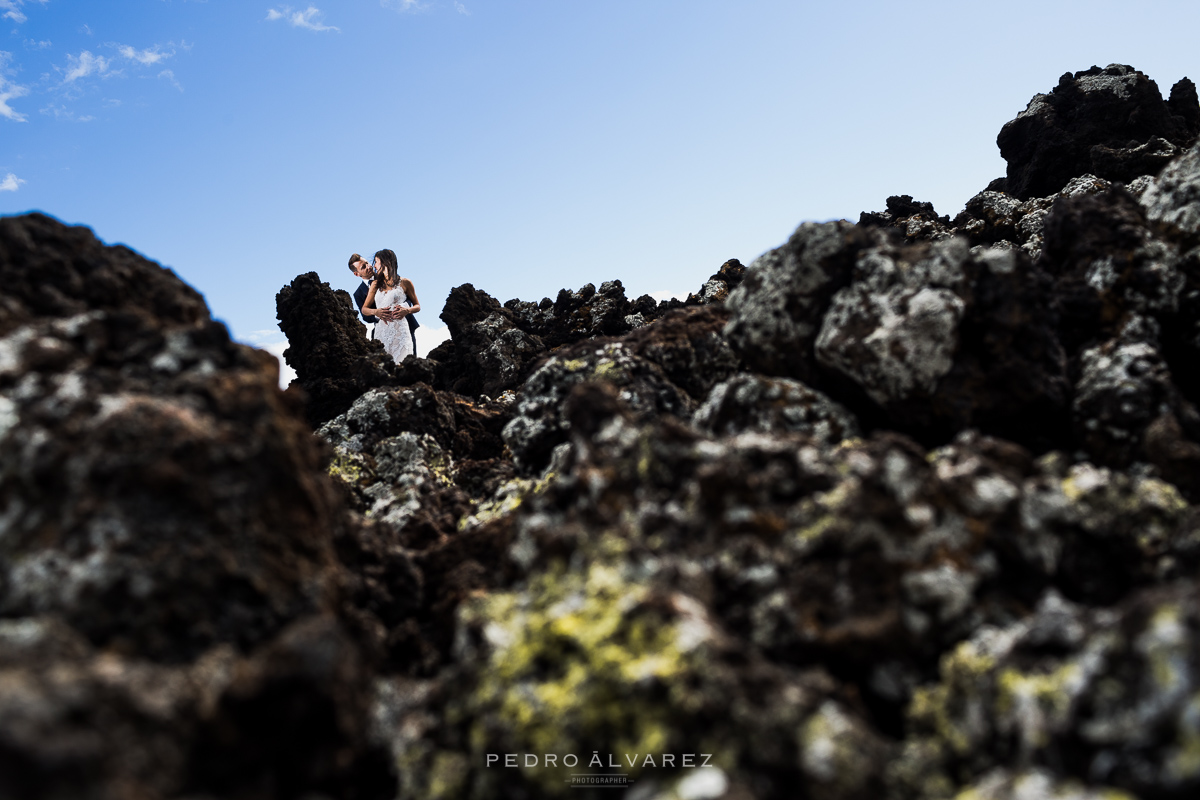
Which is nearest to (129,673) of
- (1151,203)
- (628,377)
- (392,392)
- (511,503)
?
(511,503)

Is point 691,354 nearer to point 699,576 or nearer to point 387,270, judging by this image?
point 699,576

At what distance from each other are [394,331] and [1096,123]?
1867cm

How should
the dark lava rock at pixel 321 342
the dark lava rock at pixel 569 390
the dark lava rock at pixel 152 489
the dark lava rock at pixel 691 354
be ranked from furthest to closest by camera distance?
the dark lava rock at pixel 321 342 → the dark lava rock at pixel 691 354 → the dark lava rock at pixel 569 390 → the dark lava rock at pixel 152 489

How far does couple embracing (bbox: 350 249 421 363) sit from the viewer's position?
17141 mm

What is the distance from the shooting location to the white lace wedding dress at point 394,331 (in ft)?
56.2

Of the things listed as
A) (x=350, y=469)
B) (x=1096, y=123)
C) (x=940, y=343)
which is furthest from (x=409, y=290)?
(x=1096, y=123)

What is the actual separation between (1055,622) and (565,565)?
2211 mm

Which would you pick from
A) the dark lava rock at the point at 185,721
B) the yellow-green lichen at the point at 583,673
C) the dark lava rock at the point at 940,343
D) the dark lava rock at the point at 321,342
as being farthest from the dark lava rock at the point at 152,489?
the dark lava rock at the point at 321,342

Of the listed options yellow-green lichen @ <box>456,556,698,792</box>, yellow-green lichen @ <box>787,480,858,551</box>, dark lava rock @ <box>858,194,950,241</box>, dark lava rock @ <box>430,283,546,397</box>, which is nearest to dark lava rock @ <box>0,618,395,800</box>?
yellow-green lichen @ <box>456,556,698,792</box>

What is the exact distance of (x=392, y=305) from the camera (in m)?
17.2

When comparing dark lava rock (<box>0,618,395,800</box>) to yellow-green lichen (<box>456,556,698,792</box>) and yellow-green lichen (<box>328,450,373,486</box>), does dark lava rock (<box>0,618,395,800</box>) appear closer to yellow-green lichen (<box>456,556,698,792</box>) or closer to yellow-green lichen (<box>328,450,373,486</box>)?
yellow-green lichen (<box>456,556,698,792</box>)

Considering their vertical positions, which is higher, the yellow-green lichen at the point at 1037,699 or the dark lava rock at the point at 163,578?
the dark lava rock at the point at 163,578

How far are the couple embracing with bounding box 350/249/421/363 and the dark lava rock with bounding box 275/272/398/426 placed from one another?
0.38 m

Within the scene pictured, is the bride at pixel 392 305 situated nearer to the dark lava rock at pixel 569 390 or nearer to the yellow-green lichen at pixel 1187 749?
the dark lava rock at pixel 569 390
